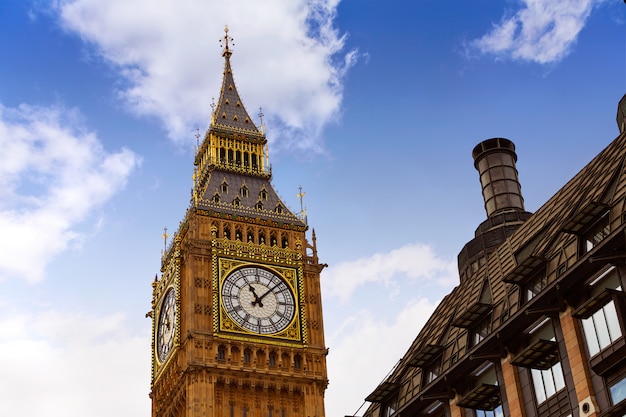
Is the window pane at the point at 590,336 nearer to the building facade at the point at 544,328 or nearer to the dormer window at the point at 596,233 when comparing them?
the building facade at the point at 544,328

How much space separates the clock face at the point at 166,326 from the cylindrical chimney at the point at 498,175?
A: 3828 cm

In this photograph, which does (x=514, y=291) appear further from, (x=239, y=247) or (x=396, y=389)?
(x=239, y=247)

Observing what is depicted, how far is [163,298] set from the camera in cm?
11788

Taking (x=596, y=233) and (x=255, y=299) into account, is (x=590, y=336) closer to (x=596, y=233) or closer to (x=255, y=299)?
(x=596, y=233)

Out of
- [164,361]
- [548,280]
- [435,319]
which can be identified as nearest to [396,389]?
[435,319]

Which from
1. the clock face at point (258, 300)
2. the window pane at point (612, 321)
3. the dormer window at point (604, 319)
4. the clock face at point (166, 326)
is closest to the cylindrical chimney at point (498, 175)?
A: the clock face at point (258, 300)

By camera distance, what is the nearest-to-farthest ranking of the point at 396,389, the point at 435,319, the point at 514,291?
the point at 514,291
the point at 396,389
the point at 435,319

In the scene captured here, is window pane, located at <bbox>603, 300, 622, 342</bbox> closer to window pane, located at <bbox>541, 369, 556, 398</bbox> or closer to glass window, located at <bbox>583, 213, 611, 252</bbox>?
glass window, located at <bbox>583, 213, 611, 252</bbox>

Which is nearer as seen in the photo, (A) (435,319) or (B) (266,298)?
(A) (435,319)

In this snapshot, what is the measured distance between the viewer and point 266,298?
112 meters

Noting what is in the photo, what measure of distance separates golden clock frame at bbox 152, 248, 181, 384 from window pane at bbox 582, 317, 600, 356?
6640 centimetres

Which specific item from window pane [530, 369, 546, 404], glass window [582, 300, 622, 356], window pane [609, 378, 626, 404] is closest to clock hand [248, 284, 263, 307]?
A: window pane [530, 369, 546, 404]

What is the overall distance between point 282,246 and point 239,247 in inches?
219

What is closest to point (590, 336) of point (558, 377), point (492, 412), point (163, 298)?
point (558, 377)
